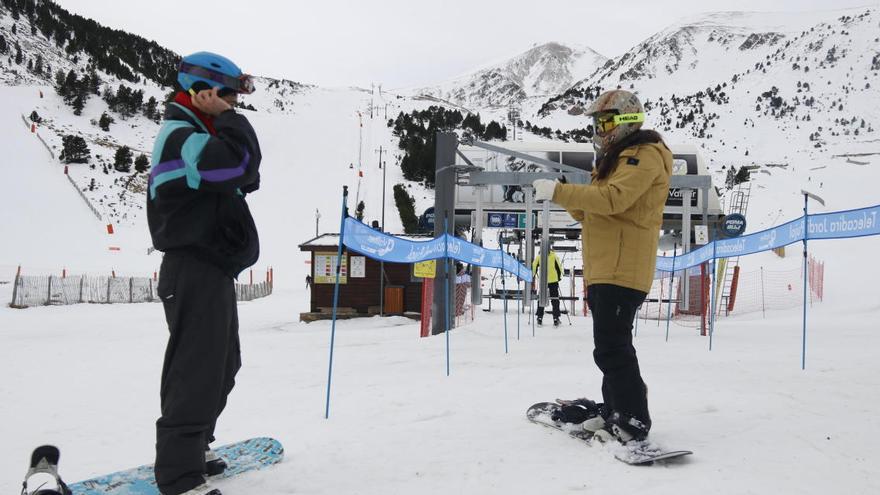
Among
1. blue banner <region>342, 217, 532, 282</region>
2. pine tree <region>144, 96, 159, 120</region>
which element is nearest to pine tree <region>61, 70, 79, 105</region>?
pine tree <region>144, 96, 159, 120</region>

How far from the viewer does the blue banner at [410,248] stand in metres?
5.14

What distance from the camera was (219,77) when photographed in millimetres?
2537

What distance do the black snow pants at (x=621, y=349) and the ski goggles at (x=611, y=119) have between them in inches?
33.4

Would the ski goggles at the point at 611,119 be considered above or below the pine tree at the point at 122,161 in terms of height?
below

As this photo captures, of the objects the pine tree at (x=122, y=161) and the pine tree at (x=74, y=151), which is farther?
the pine tree at (x=122, y=161)

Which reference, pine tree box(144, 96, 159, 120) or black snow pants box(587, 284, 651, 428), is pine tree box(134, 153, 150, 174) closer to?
pine tree box(144, 96, 159, 120)

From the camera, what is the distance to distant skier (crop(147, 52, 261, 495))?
7.66 feet

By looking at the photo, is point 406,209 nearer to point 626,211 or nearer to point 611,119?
point 611,119

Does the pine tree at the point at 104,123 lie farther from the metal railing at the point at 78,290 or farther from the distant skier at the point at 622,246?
the distant skier at the point at 622,246

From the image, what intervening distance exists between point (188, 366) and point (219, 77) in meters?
1.14

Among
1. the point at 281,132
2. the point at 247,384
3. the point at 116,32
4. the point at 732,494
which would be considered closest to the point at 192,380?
the point at 732,494

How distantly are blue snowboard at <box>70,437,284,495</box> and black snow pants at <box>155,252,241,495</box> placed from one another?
30 centimetres

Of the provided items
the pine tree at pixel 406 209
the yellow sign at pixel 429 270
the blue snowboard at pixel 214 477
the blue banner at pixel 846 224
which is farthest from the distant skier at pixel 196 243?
the pine tree at pixel 406 209

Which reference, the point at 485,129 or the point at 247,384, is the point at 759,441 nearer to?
the point at 247,384
